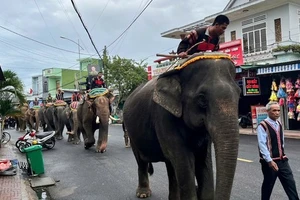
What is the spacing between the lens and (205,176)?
461 centimetres

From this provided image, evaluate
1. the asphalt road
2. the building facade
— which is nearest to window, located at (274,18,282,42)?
the building facade

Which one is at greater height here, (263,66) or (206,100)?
(263,66)

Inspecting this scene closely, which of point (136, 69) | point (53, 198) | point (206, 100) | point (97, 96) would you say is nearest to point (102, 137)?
point (97, 96)

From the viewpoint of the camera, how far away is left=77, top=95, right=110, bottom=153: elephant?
12.0 metres

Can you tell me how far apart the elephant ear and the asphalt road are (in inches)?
116

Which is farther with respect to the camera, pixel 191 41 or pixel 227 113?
pixel 191 41

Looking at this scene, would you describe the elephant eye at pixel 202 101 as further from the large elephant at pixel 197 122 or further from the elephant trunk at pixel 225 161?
the elephant trunk at pixel 225 161

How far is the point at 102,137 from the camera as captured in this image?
40.0 feet

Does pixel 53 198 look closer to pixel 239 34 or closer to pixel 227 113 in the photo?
pixel 227 113

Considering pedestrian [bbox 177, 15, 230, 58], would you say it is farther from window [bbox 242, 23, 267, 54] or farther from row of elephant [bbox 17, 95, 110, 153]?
window [bbox 242, 23, 267, 54]

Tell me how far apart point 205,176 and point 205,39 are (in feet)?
5.78

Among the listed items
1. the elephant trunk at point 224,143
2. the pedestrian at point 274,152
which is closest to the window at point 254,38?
the pedestrian at point 274,152

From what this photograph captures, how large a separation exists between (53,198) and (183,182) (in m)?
3.84

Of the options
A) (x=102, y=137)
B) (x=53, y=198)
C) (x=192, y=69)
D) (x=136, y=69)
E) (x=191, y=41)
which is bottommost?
(x=53, y=198)
